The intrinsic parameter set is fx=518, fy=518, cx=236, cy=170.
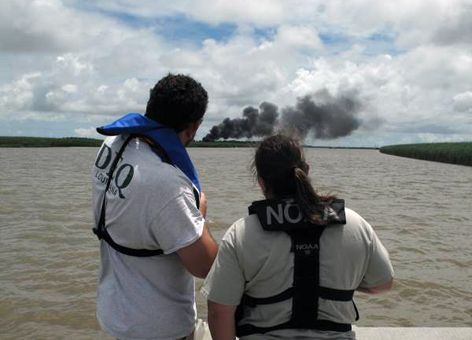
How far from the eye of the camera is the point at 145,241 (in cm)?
244

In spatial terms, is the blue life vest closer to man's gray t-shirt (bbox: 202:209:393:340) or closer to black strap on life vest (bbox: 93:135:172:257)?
black strap on life vest (bbox: 93:135:172:257)

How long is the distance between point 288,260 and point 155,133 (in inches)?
34.3

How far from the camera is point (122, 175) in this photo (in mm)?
2432

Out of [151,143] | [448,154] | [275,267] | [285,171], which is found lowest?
[448,154]

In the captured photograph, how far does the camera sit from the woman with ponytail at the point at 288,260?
227cm

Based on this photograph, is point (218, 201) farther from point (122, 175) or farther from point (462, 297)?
point (122, 175)

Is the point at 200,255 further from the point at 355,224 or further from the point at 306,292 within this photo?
the point at 355,224

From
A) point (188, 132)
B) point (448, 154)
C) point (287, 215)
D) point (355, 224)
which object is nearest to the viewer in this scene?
point (287, 215)

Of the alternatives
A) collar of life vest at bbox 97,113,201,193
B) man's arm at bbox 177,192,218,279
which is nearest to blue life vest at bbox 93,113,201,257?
collar of life vest at bbox 97,113,201,193

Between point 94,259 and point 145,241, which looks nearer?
point 145,241

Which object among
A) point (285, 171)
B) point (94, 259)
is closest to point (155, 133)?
point (285, 171)

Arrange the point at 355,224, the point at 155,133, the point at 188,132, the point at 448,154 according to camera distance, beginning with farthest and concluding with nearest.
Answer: the point at 448,154 → the point at 188,132 → the point at 155,133 → the point at 355,224

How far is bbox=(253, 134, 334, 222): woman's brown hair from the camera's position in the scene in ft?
7.62

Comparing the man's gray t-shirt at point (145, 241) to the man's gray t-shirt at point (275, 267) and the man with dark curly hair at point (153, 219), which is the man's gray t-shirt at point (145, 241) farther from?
the man's gray t-shirt at point (275, 267)
